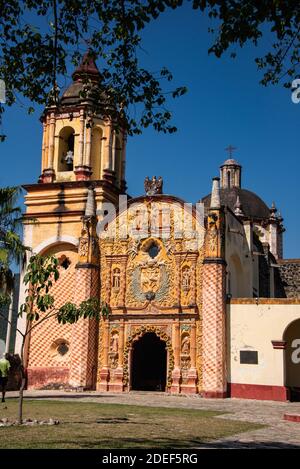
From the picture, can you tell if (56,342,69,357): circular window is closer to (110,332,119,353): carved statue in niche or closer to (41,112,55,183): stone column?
(110,332,119,353): carved statue in niche

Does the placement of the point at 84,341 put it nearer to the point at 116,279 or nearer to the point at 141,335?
the point at 141,335

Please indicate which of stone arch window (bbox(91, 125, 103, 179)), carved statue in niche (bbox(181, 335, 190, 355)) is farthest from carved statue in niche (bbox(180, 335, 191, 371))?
stone arch window (bbox(91, 125, 103, 179))

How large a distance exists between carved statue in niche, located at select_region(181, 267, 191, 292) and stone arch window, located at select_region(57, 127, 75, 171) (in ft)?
25.1

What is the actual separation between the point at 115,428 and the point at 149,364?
14.4m

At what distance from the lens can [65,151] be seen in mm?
28797

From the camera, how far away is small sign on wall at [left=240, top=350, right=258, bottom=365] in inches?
901

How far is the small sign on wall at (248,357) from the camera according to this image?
75.0ft

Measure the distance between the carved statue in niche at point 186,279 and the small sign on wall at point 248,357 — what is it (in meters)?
3.30

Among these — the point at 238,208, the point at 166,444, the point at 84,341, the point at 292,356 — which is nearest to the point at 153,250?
the point at 84,341

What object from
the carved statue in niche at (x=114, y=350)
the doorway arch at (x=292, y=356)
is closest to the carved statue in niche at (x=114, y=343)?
the carved statue in niche at (x=114, y=350)

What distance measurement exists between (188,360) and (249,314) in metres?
2.94
